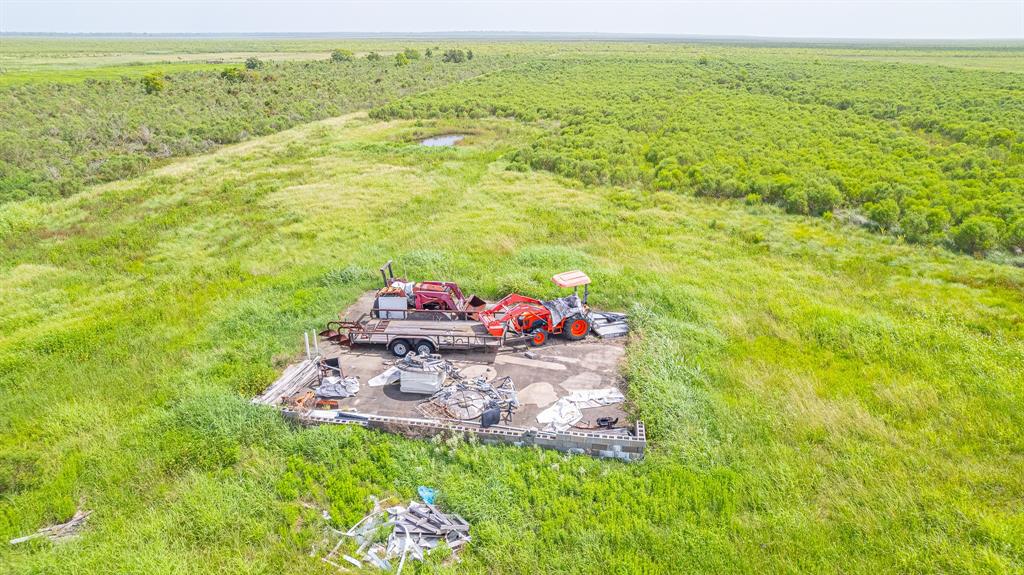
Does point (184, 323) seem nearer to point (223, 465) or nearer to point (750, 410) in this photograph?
point (223, 465)

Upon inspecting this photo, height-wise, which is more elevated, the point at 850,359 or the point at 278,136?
the point at 278,136

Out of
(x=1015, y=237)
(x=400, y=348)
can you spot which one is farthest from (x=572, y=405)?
(x=1015, y=237)

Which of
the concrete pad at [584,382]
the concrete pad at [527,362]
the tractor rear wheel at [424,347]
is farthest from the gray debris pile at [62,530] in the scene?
the concrete pad at [584,382]

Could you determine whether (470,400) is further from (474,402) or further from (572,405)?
(572,405)

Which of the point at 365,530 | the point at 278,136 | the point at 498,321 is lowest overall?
the point at 365,530

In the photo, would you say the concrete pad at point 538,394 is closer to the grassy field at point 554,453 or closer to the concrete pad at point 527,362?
the concrete pad at point 527,362

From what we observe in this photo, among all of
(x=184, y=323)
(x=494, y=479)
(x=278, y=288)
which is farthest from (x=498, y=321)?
(x=184, y=323)
